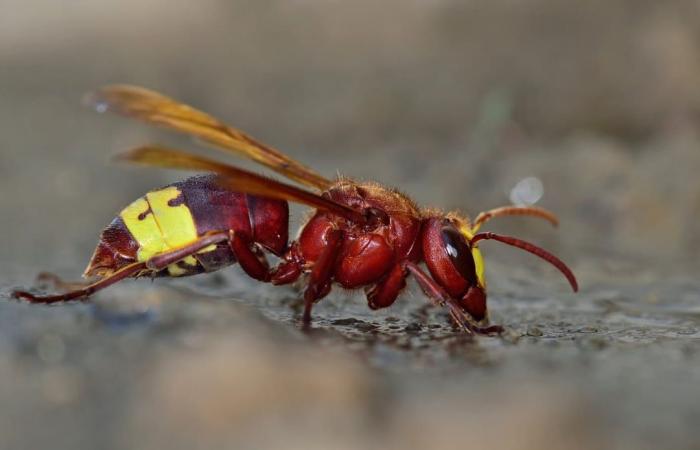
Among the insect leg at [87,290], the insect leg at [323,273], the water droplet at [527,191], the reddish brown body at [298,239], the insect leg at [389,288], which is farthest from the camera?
the water droplet at [527,191]

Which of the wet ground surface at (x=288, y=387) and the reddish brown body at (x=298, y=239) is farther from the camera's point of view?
the reddish brown body at (x=298, y=239)

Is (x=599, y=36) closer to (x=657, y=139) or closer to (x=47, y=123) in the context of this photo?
(x=657, y=139)

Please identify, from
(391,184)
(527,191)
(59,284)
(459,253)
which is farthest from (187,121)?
(527,191)

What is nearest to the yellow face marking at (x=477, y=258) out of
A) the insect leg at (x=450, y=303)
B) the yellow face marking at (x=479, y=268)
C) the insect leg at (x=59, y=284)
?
the yellow face marking at (x=479, y=268)

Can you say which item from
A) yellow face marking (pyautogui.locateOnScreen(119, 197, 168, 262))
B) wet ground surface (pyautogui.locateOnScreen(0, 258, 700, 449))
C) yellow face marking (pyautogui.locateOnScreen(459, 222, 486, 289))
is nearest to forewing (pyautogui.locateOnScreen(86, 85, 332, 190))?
yellow face marking (pyautogui.locateOnScreen(119, 197, 168, 262))

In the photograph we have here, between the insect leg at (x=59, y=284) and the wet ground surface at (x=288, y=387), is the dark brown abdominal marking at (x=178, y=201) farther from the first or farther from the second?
the wet ground surface at (x=288, y=387)

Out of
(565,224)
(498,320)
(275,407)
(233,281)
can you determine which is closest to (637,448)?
(275,407)

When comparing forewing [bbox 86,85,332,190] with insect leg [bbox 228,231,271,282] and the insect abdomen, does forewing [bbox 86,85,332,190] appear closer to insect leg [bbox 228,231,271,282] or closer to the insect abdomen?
the insect abdomen
